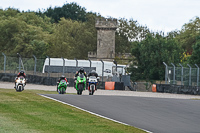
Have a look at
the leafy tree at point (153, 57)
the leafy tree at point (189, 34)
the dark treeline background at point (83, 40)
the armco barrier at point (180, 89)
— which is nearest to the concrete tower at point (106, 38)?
the dark treeline background at point (83, 40)

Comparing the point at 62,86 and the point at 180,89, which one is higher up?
the point at 62,86

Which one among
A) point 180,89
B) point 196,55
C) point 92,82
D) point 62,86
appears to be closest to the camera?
point 92,82

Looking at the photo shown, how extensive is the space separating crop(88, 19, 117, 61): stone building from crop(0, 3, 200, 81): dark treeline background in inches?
142

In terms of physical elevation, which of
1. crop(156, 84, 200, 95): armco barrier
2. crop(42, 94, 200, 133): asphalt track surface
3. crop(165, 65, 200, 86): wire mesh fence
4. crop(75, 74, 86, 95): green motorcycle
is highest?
crop(165, 65, 200, 86): wire mesh fence

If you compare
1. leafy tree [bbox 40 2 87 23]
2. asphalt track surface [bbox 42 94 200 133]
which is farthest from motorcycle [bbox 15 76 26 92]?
leafy tree [bbox 40 2 87 23]

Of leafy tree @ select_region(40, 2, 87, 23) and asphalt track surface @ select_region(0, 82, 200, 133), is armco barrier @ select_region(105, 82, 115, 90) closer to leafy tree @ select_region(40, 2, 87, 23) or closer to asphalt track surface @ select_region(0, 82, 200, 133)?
asphalt track surface @ select_region(0, 82, 200, 133)

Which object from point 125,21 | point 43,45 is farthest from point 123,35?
point 43,45

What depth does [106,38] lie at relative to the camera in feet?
345

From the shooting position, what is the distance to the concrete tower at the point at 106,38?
10400 centimetres

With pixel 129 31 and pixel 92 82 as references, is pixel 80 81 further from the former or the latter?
pixel 129 31

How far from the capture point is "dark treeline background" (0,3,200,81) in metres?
69.8

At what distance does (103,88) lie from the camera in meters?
43.7

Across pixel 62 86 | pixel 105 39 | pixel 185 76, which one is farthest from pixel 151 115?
pixel 105 39

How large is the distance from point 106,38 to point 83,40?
8248mm
